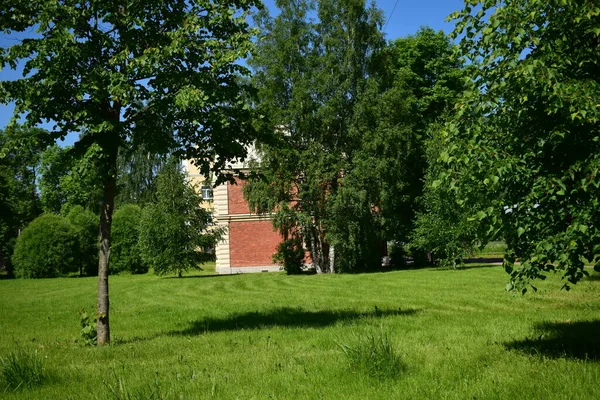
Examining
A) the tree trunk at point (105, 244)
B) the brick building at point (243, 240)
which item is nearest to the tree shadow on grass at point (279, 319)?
the tree trunk at point (105, 244)

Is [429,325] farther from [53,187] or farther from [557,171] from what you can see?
[53,187]

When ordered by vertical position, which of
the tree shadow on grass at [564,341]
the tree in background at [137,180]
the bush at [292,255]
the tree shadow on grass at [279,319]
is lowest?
the tree shadow on grass at [279,319]

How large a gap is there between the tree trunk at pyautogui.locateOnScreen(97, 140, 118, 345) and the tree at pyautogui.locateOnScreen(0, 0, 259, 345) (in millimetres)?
17

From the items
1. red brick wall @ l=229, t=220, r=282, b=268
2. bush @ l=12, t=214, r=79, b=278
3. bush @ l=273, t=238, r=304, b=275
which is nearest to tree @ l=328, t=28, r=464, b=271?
bush @ l=273, t=238, r=304, b=275

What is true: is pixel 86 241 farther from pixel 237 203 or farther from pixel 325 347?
pixel 325 347

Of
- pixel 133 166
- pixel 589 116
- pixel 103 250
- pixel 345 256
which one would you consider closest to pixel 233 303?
pixel 103 250

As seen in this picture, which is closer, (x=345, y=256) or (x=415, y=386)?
(x=415, y=386)

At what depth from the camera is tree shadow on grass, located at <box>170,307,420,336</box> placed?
10.1 m

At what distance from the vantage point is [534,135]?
5.94m

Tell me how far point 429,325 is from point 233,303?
7034 mm

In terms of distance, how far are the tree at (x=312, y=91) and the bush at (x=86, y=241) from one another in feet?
57.2

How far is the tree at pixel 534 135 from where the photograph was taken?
5105mm

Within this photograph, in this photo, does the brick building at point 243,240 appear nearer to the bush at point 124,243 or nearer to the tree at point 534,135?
the bush at point 124,243

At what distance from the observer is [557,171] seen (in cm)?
573
